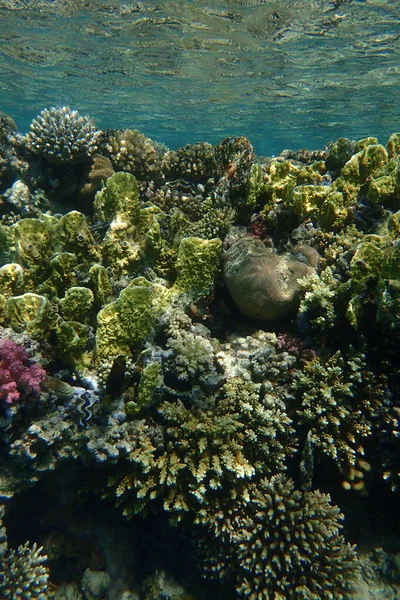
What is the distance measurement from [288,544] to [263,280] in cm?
299

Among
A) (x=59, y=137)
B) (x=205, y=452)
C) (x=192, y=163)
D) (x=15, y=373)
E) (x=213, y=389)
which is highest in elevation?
(x=59, y=137)

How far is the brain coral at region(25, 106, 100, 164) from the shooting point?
239 inches

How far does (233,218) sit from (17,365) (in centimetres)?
355

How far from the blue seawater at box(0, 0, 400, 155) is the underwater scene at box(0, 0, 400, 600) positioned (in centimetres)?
1432

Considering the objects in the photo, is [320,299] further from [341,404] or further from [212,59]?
[212,59]

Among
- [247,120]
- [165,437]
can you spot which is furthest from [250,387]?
[247,120]

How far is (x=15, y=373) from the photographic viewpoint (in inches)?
134

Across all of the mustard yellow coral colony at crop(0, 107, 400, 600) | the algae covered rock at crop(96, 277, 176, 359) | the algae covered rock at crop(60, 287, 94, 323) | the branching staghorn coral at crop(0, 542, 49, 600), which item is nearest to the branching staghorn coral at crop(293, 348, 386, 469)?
the mustard yellow coral colony at crop(0, 107, 400, 600)

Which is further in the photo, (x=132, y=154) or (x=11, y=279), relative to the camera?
(x=132, y=154)

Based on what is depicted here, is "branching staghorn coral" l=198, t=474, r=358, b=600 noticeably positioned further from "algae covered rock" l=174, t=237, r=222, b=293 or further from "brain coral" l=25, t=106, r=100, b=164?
"brain coral" l=25, t=106, r=100, b=164

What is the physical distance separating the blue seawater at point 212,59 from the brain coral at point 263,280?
16244 millimetres

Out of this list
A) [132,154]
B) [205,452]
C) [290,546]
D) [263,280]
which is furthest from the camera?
[132,154]

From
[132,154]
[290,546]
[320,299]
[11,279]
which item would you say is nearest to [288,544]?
[290,546]

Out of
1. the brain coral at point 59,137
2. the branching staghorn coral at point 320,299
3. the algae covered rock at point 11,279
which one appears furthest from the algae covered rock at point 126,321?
the brain coral at point 59,137
